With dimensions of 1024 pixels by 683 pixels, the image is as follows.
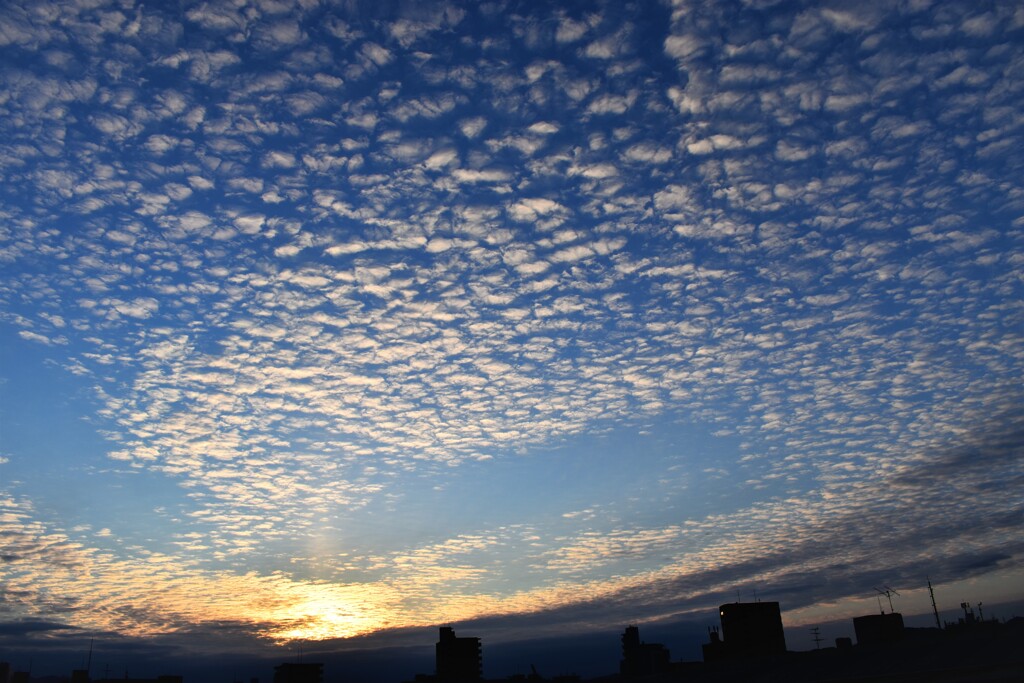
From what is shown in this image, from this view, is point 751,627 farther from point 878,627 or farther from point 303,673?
point 303,673

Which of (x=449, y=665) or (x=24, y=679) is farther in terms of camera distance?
(x=24, y=679)

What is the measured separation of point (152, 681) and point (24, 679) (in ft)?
122

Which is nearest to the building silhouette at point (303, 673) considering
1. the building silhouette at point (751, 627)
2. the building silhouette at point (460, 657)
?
the building silhouette at point (460, 657)

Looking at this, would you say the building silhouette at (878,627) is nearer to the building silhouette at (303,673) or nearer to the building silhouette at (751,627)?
the building silhouette at (751,627)

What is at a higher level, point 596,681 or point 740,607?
point 740,607

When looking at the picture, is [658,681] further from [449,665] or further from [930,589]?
[930,589]

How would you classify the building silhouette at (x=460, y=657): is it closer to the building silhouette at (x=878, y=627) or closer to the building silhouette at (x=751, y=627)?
the building silhouette at (x=751, y=627)

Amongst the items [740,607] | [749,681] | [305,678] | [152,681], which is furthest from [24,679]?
[749,681]

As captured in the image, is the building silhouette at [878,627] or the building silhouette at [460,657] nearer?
the building silhouette at [878,627]

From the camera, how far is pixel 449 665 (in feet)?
485

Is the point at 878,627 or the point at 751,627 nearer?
the point at 878,627

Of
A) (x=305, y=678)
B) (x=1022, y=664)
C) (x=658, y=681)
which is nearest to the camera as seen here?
(x=1022, y=664)

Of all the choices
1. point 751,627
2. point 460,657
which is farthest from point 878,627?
point 460,657

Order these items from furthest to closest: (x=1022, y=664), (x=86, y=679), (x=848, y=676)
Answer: (x=86, y=679), (x=848, y=676), (x=1022, y=664)
